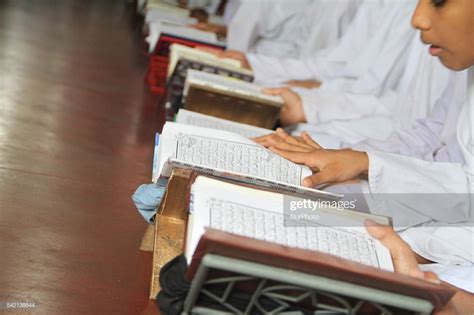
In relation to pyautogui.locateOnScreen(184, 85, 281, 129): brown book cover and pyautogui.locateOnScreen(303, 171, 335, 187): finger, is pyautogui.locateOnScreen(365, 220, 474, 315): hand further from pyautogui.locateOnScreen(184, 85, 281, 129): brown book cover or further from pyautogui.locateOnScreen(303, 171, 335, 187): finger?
pyautogui.locateOnScreen(184, 85, 281, 129): brown book cover

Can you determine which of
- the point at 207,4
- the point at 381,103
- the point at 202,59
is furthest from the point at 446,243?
the point at 207,4

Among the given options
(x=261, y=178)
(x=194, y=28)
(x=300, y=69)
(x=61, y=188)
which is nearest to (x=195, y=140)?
(x=261, y=178)

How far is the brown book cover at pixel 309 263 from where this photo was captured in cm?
110

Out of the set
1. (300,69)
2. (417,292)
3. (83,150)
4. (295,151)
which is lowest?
(83,150)

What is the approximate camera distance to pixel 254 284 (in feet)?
3.90

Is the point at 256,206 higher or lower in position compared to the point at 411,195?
higher

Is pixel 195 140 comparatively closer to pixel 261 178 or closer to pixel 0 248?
pixel 261 178

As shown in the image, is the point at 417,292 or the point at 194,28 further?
the point at 194,28

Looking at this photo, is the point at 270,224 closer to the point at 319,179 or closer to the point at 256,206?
the point at 256,206

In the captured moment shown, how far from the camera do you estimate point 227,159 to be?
5.60ft

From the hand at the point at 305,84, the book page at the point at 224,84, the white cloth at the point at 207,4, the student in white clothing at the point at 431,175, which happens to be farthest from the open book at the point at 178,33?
the student in white clothing at the point at 431,175

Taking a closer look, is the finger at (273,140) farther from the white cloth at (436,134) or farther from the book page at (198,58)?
the book page at (198,58)

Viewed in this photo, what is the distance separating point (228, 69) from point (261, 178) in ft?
4.88
